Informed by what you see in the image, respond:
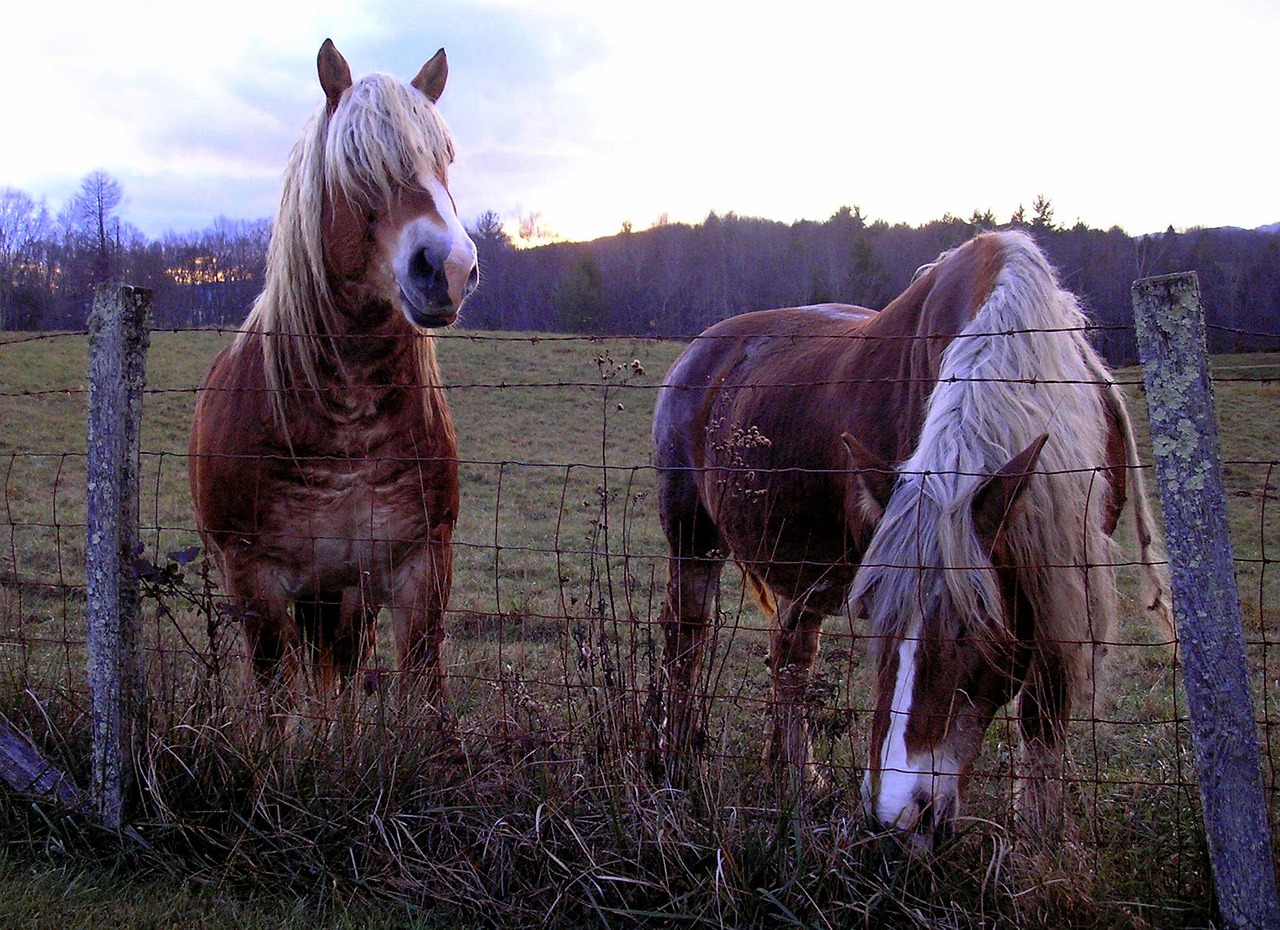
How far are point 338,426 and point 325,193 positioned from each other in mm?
819

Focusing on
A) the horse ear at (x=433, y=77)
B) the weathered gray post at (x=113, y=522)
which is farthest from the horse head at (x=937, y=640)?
the horse ear at (x=433, y=77)

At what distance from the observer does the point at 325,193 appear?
316cm

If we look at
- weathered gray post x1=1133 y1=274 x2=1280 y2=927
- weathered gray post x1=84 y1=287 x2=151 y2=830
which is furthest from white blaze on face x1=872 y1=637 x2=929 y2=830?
weathered gray post x1=84 y1=287 x2=151 y2=830

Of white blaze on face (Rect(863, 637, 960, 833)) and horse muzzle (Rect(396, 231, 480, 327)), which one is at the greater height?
horse muzzle (Rect(396, 231, 480, 327))

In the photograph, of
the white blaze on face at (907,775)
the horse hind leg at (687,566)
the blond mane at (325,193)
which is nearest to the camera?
the white blaze on face at (907,775)

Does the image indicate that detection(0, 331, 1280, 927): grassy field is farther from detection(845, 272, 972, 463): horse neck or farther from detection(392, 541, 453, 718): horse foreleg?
detection(845, 272, 972, 463): horse neck

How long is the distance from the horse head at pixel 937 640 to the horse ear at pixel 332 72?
2.43m

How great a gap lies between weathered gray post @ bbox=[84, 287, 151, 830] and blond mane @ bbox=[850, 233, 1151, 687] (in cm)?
215

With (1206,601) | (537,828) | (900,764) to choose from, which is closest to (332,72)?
(537,828)

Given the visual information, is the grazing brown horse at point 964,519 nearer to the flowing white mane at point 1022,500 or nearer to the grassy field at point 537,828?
the flowing white mane at point 1022,500

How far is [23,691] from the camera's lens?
9.77 feet

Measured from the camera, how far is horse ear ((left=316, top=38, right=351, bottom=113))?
10.5 feet

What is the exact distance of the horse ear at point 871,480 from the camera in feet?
7.59

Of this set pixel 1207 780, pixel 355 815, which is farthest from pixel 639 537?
pixel 1207 780
